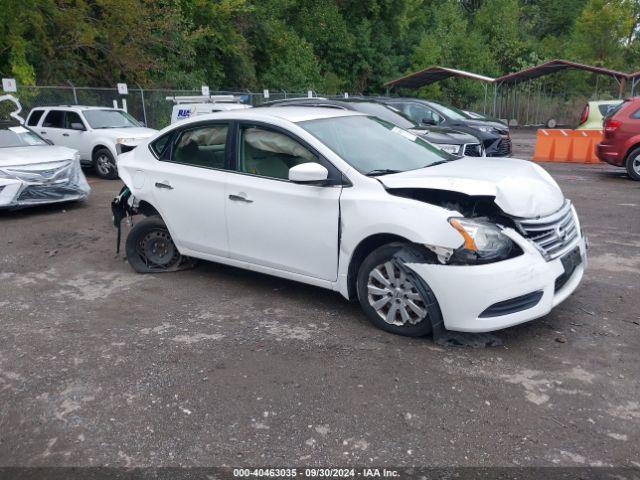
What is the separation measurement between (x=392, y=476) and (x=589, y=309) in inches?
A: 111

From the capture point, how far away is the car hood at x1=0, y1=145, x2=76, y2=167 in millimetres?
9047

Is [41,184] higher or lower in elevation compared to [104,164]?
higher

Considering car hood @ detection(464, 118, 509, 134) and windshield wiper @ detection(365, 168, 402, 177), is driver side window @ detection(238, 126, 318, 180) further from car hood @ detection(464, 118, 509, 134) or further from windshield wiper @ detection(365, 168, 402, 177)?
car hood @ detection(464, 118, 509, 134)

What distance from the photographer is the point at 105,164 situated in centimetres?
1346

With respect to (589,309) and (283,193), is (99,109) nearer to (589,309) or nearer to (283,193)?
(283,193)

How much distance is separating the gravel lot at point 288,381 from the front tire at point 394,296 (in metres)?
0.14

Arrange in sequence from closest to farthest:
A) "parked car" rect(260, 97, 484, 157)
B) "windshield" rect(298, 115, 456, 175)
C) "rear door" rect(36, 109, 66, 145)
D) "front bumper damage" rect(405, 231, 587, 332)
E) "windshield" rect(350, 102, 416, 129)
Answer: "front bumper damage" rect(405, 231, 587, 332) < "windshield" rect(298, 115, 456, 175) < "parked car" rect(260, 97, 484, 157) < "windshield" rect(350, 102, 416, 129) < "rear door" rect(36, 109, 66, 145)

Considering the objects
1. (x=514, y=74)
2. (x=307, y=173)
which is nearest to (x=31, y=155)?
(x=307, y=173)

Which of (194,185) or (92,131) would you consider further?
(92,131)

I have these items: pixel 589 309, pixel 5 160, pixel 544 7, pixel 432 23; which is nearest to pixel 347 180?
pixel 589 309

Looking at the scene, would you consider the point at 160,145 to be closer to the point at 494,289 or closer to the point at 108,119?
the point at 494,289

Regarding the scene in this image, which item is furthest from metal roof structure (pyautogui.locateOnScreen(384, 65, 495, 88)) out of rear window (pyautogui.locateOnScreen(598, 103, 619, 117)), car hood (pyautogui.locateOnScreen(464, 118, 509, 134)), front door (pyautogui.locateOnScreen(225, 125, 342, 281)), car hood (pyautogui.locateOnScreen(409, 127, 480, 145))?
front door (pyautogui.locateOnScreen(225, 125, 342, 281))

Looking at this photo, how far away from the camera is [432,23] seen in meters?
46.2

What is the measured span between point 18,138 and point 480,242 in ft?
29.5
